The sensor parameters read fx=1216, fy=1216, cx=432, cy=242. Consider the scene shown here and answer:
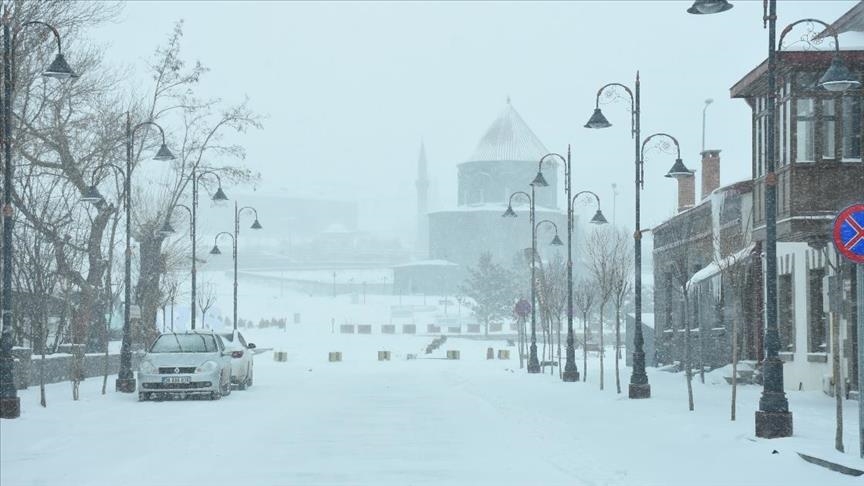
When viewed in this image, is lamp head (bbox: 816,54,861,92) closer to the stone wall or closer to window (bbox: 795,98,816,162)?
window (bbox: 795,98,816,162)

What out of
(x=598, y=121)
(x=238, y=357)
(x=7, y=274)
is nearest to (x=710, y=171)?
(x=598, y=121)

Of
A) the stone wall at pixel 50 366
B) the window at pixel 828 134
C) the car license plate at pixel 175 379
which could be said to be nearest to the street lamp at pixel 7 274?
the stone wall at pixel 50 366

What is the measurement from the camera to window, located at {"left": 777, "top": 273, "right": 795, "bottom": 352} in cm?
2731

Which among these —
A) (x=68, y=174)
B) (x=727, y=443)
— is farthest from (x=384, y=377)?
(x=727, y=443)

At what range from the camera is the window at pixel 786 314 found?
27.3 m

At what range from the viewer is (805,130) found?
74.3 feet

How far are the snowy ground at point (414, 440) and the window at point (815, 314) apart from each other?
4.86 ft

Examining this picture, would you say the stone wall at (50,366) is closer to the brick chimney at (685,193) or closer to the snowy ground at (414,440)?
the snowy ground at (414,440)

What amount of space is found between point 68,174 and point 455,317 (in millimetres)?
85853

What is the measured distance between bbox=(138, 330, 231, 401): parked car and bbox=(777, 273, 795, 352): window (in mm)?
12484

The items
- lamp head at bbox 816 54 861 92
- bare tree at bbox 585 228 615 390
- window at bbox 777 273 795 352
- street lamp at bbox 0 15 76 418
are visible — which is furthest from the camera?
bare tree at bbox 585 228 615 390

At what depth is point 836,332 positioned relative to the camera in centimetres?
1456

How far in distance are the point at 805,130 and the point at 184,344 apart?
13118mm

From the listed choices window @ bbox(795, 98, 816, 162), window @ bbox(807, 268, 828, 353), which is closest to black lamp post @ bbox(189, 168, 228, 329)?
window @ bbox(807, 268, 828, 353)
